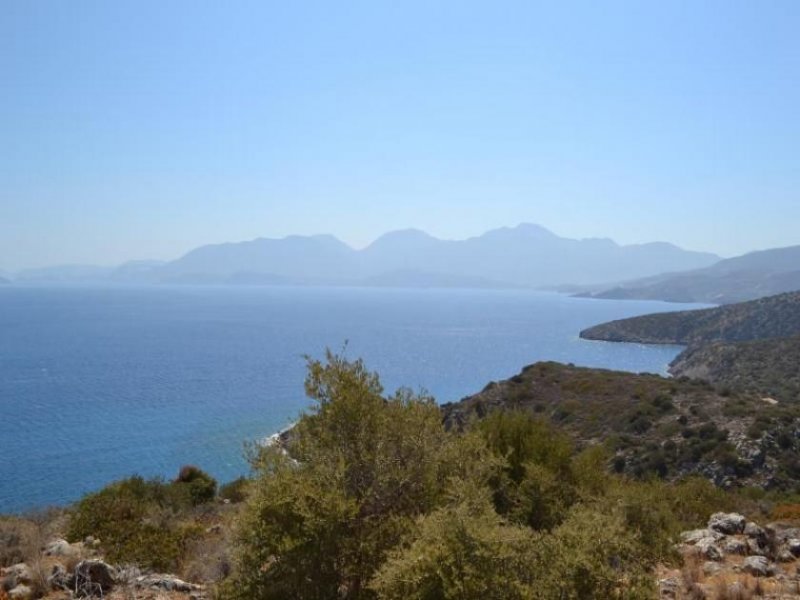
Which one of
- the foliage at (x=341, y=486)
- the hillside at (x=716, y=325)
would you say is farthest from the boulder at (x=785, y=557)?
the hillside at (x=716, y=325)

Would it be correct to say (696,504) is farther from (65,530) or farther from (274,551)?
(65,530)

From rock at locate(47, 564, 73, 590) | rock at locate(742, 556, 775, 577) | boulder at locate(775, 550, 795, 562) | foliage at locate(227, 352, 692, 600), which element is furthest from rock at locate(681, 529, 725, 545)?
rock at locate(47, 564, 73, 590)

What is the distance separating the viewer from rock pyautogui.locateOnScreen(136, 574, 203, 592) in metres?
A: 9.20

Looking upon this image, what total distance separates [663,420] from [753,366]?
44.8 meters

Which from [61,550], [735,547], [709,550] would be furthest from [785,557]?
[61,550]

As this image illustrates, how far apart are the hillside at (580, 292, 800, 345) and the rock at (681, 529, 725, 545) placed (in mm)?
111819

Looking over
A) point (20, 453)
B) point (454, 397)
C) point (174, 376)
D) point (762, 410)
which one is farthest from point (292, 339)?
point (762, 410)

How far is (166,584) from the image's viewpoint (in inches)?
366

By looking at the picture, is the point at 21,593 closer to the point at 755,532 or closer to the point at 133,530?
the point at 133,530

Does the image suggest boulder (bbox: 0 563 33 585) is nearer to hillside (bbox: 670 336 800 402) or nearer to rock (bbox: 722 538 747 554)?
rock (bbox: 722 538 747 554)

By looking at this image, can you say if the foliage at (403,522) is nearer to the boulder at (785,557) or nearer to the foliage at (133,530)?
the boulder at (785,557)

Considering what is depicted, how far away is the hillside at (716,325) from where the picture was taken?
384 ft

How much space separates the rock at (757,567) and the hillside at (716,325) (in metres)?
114

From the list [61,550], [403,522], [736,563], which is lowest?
[736,563]
